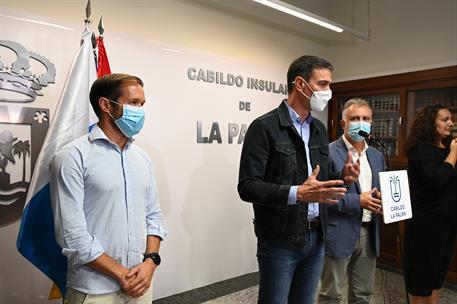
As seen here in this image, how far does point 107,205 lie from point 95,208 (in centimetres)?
5

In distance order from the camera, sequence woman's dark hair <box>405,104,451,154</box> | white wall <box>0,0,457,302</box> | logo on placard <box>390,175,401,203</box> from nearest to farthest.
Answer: logo on placard <box>390,175,401,203</box> → woman's dark hair <box>405,104,451,154</box> → white wall <box>0,0,457,302</box>

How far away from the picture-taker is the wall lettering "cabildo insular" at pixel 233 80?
3158 mm

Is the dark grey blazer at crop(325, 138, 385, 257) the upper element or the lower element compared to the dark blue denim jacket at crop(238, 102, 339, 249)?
lower

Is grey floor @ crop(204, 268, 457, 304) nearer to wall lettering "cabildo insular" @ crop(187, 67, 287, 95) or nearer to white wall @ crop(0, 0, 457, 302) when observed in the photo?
white wall @ crop(0, 0, 457, 302)

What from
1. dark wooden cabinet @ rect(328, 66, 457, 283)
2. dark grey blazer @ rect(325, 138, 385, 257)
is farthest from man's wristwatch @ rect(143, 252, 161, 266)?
dark wooden cabinet @ rect(328, 66, 457, 283)

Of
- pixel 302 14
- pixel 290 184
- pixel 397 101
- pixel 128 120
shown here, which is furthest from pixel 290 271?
pixel 397 101

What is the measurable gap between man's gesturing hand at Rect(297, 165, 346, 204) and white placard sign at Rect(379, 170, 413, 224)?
50cm

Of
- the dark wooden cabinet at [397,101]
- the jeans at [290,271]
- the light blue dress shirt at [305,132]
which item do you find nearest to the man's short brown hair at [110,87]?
the light blue dress shirt at [305,132]

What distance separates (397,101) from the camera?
4.07 metres

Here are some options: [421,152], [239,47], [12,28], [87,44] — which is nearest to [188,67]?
[239,47]

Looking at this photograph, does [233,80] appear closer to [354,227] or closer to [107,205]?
[354,227]

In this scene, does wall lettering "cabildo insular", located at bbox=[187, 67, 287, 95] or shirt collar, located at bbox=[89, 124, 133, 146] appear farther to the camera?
wall lettering "cabildo insular", located at bbox=[187, 67, 287, 95]

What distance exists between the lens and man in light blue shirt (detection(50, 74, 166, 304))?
4.32 feet

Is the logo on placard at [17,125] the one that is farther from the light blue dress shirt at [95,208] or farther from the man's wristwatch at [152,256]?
the man's wristwatch at [152,256]
